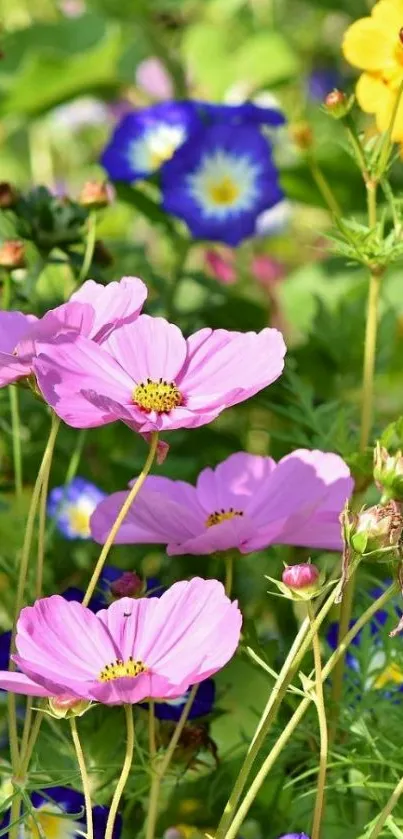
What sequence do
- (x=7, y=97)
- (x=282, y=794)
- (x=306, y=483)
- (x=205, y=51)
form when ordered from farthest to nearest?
(x=205, y=51), (x=7, y=97), (x=282, y=794), (x=306, y=483)

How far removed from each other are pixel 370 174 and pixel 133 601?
0.23 m

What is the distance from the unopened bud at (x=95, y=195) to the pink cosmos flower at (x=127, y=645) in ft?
0.97

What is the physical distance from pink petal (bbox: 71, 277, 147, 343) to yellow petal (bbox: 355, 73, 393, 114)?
18 centimetres

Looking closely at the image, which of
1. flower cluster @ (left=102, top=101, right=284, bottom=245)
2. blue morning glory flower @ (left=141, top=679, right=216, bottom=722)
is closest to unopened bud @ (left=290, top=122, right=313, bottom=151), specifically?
flower cluster @ (left=102, top=101, right=284, bottom=245)

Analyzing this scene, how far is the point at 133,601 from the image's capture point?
46 centimetres

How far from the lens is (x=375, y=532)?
1.34 ft

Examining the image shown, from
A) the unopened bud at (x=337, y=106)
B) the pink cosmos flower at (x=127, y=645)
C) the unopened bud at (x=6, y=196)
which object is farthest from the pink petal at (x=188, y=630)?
the unopened bud at (x=6, y=196)

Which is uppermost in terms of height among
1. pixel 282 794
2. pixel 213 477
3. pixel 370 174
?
pixel 370 174

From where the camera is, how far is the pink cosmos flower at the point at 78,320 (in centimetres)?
49

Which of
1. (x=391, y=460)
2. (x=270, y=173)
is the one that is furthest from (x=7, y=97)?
(x=391, y=460)

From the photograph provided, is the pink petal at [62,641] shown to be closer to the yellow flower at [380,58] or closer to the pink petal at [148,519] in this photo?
the pink petal at [148,519]

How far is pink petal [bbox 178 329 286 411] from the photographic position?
479 millimetres

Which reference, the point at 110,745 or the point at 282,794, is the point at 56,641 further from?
the point at 282,794

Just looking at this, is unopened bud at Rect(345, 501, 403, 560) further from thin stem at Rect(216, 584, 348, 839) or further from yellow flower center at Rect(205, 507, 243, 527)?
yellow flower center at Rect(205, 507, 243, 527)
